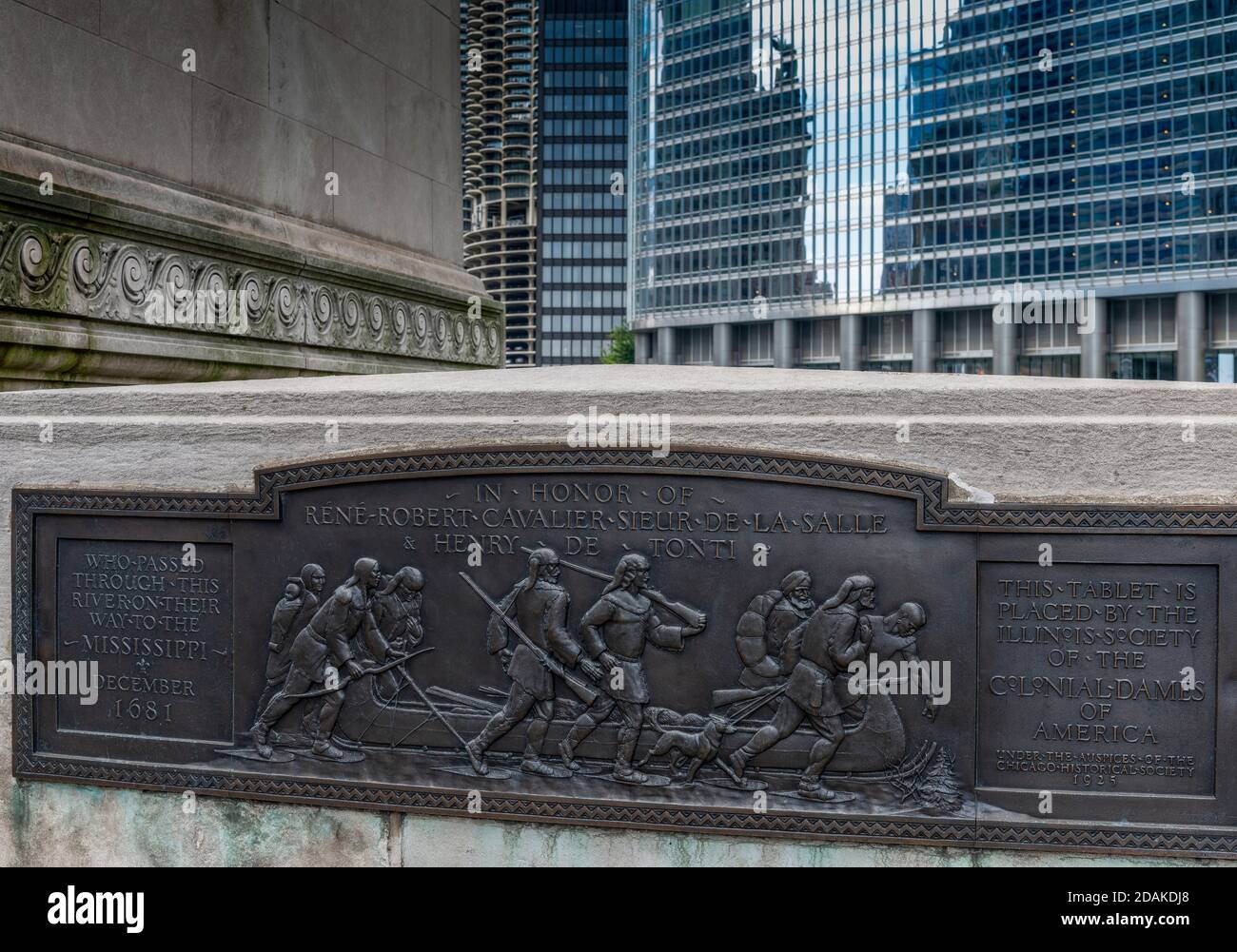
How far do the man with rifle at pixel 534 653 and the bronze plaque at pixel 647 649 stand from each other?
1 centimetres

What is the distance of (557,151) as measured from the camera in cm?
14275

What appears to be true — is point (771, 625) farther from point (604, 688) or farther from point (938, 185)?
point (938, 185)

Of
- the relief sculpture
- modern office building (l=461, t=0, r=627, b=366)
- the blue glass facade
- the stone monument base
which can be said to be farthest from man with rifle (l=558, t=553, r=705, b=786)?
modern office building (l=461, t=0, r=627, b=366)

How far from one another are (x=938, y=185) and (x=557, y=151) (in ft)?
237

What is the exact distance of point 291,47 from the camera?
35.1 ft

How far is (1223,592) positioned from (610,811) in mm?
2853

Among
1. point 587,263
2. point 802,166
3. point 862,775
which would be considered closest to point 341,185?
point 862,775

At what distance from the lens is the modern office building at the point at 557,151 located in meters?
142

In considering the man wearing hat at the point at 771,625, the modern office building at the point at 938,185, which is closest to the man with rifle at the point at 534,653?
the man wearing hat at the point at 771,625

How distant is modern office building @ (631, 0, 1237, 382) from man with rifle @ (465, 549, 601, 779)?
69413 mm

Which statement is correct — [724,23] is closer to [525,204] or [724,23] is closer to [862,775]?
[525,204]

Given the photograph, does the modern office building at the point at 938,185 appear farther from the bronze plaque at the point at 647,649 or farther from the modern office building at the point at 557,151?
the bronze plaque at the point at 647,649

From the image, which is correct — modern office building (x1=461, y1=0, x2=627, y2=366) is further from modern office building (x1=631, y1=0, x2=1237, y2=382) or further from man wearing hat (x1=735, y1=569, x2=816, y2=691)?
man wearing hat (x1=735, y1=569, x2=816, y2=691)

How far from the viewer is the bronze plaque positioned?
200 inches
